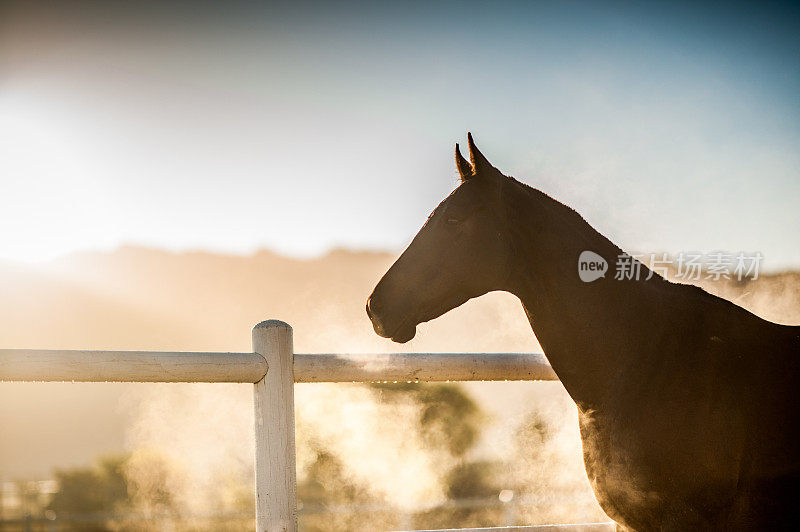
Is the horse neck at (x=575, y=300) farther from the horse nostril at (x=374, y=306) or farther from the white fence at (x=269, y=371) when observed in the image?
the white fence at (x=269, y=371)

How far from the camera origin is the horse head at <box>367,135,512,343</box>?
2537 mm

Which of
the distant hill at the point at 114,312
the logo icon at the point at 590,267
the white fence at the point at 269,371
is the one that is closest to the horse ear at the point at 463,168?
the logo icon at the point at 590,267

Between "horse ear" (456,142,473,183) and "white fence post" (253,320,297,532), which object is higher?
"horse ear" (456,142,473,183)

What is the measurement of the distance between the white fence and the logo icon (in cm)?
81

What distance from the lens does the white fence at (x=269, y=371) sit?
7.93 feet

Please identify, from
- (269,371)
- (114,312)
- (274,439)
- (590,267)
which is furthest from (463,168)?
(114,312)

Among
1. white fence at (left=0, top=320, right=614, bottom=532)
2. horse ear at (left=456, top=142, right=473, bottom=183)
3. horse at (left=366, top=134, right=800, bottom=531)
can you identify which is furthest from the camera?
horse ear at (left=456, top=142, right=473, bottom=183)

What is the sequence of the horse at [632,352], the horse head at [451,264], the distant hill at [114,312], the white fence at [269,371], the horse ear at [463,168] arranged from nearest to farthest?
the horse at [632,352] → the white fence at [269,371] → the horse head at [451,264] → the horse ear at [463,168] → the distant hill at [114,312]

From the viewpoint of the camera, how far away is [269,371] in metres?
2.74

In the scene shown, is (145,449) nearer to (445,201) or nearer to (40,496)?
(40,496)

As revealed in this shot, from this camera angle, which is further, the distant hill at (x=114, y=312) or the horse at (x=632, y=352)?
the distant hill at (x=114, y=312)

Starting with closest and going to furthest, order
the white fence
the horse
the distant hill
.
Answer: the horse < the white fence < the distant hill

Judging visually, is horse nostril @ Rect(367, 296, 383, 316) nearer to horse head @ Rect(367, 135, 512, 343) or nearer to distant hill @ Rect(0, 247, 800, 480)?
horse head @ Rect(367, 135, 512, 343)

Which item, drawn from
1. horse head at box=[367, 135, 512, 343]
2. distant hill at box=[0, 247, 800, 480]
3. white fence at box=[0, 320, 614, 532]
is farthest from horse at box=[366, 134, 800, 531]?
distant hill at box=[0, 247, 800, 480]
